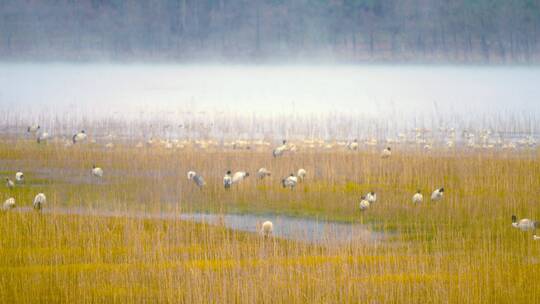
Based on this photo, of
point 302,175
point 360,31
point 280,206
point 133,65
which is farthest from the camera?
point 133,65

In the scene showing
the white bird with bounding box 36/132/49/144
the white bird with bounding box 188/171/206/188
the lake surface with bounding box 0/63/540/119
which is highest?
the lake surface with bounding box 0/63/540/119

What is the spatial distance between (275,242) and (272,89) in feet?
189

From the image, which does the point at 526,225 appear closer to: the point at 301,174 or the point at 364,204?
the point at 364,204

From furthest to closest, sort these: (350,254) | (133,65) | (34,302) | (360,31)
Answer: (133,65)
(360,31)
(350,254)
(34,302)

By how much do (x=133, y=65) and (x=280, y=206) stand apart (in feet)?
213

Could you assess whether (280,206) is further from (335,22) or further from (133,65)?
(133,65)

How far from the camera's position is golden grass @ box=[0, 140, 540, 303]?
11188mm

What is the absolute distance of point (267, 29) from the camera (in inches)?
3024

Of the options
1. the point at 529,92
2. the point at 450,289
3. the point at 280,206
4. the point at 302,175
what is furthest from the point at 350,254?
the point at 529,92

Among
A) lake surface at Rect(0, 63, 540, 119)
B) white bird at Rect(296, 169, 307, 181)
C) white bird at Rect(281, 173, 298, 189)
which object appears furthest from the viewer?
lake surface at Rect(0, 63, 540, 119)

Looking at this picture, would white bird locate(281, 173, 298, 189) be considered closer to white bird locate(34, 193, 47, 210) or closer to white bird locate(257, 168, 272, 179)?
white bird locate(257, 168, 272, 179)

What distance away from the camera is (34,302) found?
1082 centimetres

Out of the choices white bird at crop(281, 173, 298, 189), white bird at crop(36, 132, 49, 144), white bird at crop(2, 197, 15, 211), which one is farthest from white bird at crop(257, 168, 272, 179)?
white bird at crop(36, 132, 49, 144)

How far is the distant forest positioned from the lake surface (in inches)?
54.7
